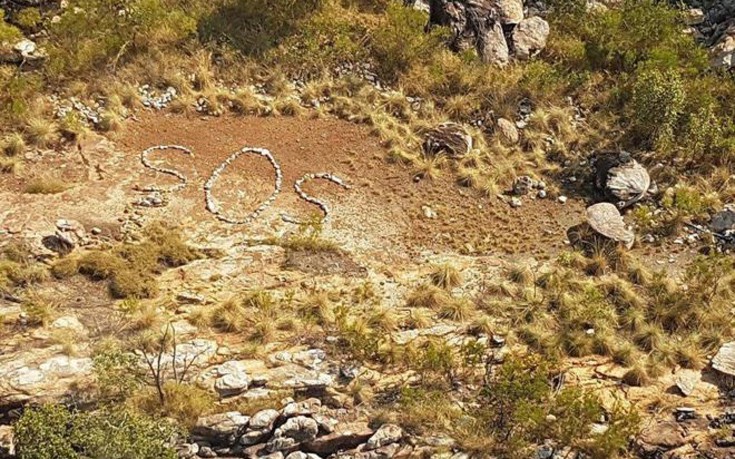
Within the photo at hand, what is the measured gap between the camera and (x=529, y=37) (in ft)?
70.4

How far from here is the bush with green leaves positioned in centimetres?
964

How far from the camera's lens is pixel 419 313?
45.6ft

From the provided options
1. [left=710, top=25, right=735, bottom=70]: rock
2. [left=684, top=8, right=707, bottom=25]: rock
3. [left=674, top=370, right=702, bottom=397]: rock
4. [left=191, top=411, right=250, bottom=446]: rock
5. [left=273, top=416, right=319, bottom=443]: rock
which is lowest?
[left=191, top=411, right=250, bottom=446]: rock

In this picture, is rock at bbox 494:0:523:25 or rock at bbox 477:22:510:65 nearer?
rock at bbox 477:22:510:65

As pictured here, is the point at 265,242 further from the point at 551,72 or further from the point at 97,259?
the point at 551,72

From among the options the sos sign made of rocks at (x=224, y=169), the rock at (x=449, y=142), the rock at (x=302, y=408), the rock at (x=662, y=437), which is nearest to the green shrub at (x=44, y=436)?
the rock at (x=302, y=408)

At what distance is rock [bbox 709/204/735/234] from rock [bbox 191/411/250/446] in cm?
1132

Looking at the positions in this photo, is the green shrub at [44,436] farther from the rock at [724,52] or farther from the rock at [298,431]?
the rock at [724,52]

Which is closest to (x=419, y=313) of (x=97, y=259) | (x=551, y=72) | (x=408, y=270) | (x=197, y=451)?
(x=408, y=270)

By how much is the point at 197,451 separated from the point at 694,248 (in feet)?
37.3

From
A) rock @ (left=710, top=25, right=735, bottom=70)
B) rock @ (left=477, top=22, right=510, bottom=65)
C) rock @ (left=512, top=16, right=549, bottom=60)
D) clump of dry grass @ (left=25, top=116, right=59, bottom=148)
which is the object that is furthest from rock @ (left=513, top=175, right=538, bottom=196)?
clump of dry grass @ (left=25, top=116, right=59, bottom=148)

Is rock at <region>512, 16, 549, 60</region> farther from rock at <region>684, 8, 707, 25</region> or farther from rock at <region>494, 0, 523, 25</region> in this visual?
rock at <region>684, 8, 707, 25</region>

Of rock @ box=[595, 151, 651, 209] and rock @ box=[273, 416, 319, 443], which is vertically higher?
rock @ box=[595, 151, 651, 209]

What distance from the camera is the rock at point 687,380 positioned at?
40.2ft
